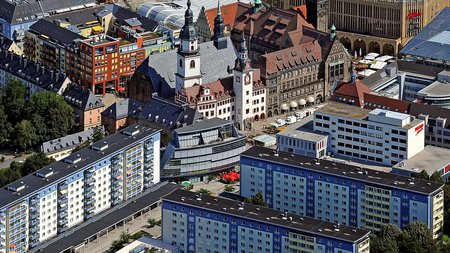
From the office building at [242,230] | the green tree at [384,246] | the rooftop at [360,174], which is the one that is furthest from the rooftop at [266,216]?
the rooftop at [360,174]

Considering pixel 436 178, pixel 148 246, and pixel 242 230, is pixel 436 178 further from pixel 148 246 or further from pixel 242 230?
pixel 148 246

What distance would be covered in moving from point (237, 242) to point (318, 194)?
15255mm

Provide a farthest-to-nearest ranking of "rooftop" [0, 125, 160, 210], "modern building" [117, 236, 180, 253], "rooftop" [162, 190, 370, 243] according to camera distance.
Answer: "rooftop" [0, 125, 160, 210]
"modern building" [117, 236, 180, 253]
"rooftop" [162, 190, 370, 243]

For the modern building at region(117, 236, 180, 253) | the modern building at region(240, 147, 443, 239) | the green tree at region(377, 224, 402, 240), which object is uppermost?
the modern building at region(240, 147, 443, 239)

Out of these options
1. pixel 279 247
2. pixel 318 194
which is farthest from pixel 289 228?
pixel 318 194

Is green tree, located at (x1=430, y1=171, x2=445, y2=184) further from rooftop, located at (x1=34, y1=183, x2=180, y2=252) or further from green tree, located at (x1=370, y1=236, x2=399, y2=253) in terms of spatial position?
rooftop, located at (x1=34, y1=183, x2=180, y2=252)

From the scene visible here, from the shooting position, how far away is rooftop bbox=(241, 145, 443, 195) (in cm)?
19025

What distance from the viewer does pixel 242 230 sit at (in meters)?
184

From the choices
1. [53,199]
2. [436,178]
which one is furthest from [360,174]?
[53,199]

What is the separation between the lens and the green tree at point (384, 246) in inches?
7219

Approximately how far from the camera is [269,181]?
654ft

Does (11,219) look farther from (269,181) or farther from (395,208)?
(395,208)

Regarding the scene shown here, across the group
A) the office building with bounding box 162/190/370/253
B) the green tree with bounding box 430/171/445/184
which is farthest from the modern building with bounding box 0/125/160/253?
the green tree with bounding box 430/171/445/184

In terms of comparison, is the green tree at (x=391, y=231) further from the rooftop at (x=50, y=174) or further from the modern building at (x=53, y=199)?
the rooftop at (x=50, y=174)
